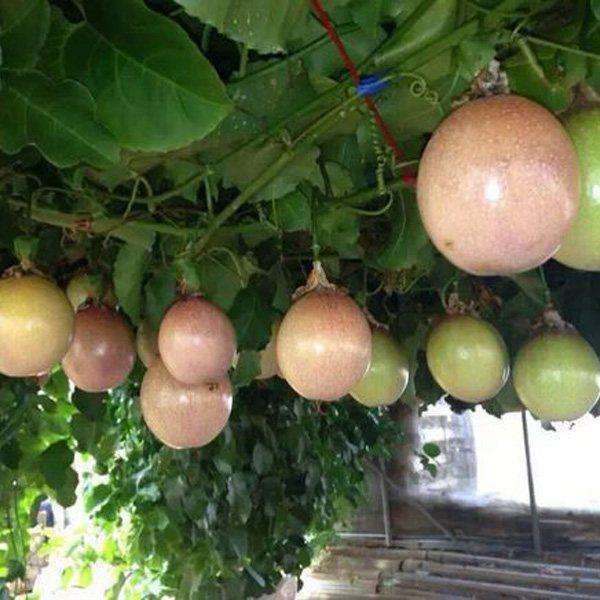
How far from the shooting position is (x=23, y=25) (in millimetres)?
689

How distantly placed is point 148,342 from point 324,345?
1.58 feet

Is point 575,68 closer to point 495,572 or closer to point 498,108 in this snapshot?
point 498,108

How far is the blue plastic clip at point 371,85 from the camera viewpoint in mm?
813

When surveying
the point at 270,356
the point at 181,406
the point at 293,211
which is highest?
the point at 293,211

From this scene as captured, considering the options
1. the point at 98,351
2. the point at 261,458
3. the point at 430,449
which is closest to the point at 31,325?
the point at 98,351

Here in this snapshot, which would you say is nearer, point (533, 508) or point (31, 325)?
point (31, 325)

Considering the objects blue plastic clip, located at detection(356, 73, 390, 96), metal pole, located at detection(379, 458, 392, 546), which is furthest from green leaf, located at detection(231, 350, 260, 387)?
metal pole, located at detection(379, 458, 392, 546)

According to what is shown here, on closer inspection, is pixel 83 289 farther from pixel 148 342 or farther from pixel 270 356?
pixel 270 356

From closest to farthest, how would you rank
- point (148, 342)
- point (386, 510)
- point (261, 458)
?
point (148, 342)
point (261, 458)
point (386, 510)

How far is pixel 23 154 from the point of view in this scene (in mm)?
1060

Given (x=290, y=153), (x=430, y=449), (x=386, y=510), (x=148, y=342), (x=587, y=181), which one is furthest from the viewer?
(x=386, y=510)

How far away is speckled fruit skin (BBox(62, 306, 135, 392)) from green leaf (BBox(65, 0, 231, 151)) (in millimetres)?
597

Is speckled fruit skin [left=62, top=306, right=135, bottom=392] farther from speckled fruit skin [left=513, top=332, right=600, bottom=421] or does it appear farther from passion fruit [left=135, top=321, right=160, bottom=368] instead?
speckled fruit skin [left=513, top=332, right=600, bottom=421]

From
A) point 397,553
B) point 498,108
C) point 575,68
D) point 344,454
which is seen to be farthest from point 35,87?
point 397,553
